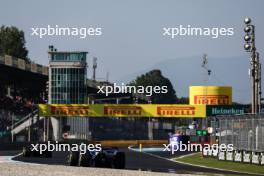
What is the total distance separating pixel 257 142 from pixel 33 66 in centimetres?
6495

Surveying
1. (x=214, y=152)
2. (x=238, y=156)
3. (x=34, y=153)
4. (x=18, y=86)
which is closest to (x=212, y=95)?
(x=18, y=86)

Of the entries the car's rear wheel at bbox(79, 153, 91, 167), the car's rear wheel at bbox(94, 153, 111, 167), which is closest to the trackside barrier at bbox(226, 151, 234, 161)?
the car's rear wheel at bbox(94, 153, 111, 167)

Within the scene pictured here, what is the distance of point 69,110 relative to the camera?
77812 millimetres

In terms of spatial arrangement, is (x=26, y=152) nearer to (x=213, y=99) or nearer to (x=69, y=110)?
(x=69, y=110)

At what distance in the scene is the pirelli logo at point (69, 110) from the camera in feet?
254

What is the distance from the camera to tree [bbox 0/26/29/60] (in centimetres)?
15850

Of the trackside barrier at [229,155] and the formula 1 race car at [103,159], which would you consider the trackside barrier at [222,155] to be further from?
the formula 1 race car at [103,159]

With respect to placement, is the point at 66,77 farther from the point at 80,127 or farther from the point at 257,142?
the point at 257,142

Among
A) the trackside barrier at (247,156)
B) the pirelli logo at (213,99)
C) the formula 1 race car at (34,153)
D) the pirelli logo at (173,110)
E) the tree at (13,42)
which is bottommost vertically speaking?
the formula 1 race car at (34,153)

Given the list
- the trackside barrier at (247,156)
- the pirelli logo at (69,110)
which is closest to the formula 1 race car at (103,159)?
the trackside barrier at (247,156)

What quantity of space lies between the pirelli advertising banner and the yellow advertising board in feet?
75.3

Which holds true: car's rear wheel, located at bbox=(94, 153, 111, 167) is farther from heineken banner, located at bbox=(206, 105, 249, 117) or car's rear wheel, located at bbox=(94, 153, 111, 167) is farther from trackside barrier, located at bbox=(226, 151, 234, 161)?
heineken banner, located at bbox=(206, 105, 249, 117)

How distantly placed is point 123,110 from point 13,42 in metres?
86.8

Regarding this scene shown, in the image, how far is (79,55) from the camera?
11781cm
